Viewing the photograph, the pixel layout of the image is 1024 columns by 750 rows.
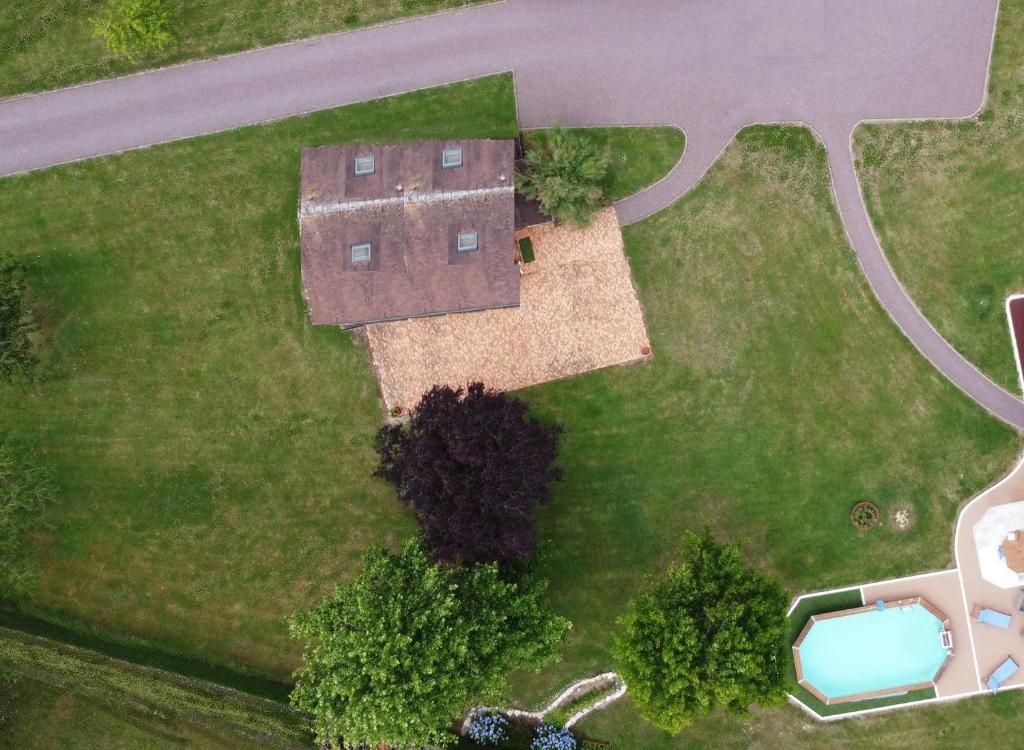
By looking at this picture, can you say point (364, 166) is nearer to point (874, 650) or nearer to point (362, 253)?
point (362, 253)

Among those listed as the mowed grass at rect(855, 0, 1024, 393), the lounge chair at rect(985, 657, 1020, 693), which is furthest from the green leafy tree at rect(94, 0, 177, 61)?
the lounge chair at rect(985, 657, 1020, 693)

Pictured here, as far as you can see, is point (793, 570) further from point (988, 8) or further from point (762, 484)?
point (988, 8)

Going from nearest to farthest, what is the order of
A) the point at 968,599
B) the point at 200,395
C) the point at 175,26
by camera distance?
the point at 968,599 → the point at 200,395 → the point at 175,26

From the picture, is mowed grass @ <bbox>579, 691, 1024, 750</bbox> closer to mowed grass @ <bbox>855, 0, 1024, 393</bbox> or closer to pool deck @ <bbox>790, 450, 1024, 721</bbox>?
pool deck @ <bbox>790, 450, 1024, 721</bbox>

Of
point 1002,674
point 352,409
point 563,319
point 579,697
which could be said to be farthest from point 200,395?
point 1002,674

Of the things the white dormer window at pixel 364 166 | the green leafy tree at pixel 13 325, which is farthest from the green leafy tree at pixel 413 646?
the green leafy tree at pixel 13 325

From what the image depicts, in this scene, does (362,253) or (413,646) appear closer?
(413,646)

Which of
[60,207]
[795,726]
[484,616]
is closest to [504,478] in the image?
[484,616]
